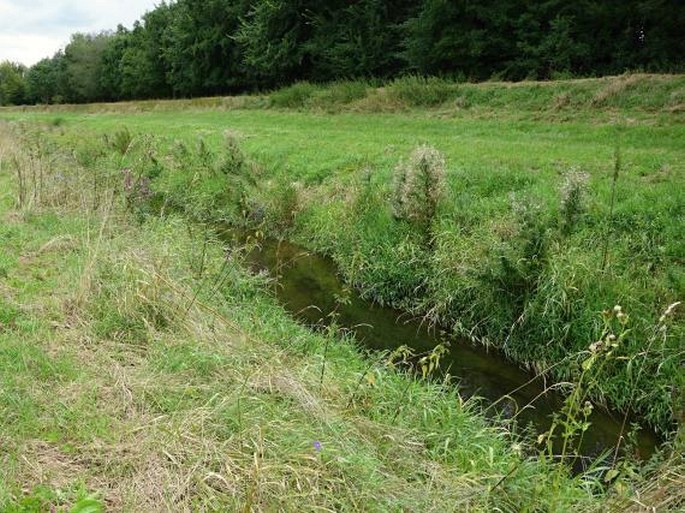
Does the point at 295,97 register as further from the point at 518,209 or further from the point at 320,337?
the point at 320,337

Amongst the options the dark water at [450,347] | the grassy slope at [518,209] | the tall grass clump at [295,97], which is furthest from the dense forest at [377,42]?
the dark water at [450,347]

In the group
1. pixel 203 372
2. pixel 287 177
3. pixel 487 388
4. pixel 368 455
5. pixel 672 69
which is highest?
pixel 672 69

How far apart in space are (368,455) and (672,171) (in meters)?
7.59

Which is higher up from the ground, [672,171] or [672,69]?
[672,69]

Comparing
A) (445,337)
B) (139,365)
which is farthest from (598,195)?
(139,365)

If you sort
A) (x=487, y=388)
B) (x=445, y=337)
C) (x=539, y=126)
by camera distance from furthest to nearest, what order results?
(x=539, y=126)
(x=445, y=337)
(x=487, y=388)

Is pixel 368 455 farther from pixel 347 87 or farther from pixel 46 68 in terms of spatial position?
pixel 46 68

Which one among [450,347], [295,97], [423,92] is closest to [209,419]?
[450,347]

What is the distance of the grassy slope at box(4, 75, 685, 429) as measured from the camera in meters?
5.84

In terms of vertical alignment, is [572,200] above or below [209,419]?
above

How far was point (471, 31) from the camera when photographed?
23297 mm

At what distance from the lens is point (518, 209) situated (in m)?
6.21

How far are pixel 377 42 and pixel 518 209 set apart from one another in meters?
24.3

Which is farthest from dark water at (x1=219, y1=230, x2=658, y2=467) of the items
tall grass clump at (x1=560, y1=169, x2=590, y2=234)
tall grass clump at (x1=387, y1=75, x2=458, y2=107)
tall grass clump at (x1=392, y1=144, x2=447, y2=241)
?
tall grass clump at (x1=387, y1=75, x2=458, y2=107)
